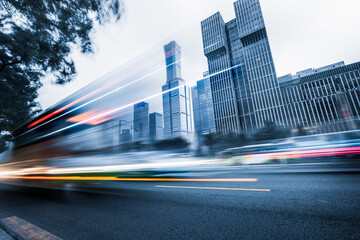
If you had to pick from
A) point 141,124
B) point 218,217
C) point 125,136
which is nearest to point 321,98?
point 141,124

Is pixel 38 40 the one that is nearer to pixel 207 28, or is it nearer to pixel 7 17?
pixel 7 17

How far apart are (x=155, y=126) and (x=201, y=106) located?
242cm

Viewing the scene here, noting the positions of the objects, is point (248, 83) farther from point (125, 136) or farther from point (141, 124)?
point (125, 136)

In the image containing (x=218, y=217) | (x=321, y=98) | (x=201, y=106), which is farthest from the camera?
(x=321, y=98)

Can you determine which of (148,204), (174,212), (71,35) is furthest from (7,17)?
(174,212)

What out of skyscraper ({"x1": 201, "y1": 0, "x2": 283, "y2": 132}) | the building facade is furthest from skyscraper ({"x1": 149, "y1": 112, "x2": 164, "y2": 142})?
the building facade

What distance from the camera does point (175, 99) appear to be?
7.29m

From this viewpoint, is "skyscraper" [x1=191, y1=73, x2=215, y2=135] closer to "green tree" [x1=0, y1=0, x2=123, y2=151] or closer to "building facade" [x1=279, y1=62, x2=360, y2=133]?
"green tree" [x1=0, y1=0, x2=123, y2=151]

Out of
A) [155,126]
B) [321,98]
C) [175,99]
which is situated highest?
[321,98]

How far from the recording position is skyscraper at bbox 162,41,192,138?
6348mm

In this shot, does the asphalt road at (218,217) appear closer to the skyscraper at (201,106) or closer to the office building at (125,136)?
the office building at (125,136)

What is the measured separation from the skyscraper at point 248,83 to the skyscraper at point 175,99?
4453cm

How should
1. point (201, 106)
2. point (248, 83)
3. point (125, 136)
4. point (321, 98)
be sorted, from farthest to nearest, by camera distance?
point (248, 83)
point (321, 98)
point (201, 106)
point (125, 136)

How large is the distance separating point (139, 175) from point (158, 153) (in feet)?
3.67
